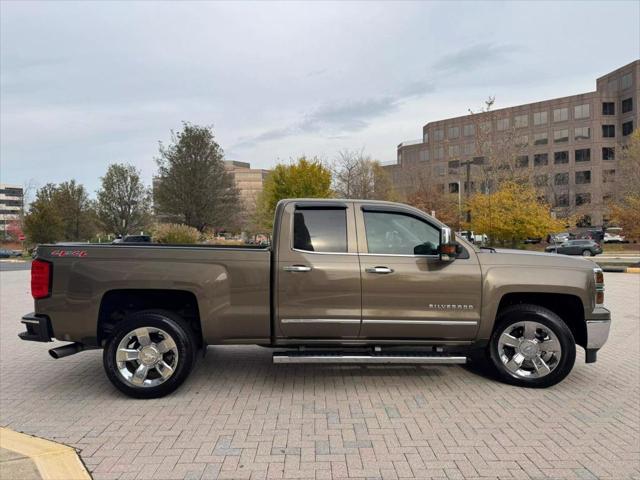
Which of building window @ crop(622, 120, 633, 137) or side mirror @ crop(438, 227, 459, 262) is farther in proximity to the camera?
building window @ crop(622, 120, 633, 137)

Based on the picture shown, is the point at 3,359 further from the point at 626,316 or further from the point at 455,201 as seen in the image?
the point at 455,201

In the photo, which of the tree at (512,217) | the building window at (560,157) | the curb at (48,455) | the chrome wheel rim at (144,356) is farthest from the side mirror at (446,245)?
the building window at (560,157)

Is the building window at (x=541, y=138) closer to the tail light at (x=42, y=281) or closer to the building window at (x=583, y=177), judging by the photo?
the building window at (x=583, y=177)

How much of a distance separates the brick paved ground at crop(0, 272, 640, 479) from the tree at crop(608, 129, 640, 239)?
19812 millimetres

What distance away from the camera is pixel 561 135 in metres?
69.9

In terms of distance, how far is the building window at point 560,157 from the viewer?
6947 centimetres

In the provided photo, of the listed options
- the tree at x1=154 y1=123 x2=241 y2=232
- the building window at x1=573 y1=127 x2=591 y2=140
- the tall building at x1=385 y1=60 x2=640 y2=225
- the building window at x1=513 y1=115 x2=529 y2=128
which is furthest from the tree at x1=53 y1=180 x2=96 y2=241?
the building window at x1=573 y1=127 x2=591 y2=140

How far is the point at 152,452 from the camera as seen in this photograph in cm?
341

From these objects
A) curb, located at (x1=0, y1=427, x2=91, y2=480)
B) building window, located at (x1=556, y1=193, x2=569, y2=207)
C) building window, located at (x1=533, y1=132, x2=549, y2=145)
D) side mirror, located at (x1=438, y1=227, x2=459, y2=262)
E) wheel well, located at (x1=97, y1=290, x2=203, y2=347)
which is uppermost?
building window, located at (x1=533, y1=132, x2=549, y2=145)

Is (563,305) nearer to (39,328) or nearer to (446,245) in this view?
(446,245)

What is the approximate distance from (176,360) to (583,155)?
253 feet

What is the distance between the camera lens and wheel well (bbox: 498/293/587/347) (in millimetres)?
4840

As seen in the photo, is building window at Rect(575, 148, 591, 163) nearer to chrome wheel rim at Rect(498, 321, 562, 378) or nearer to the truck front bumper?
the truck front bumper

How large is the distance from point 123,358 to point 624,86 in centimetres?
8025
